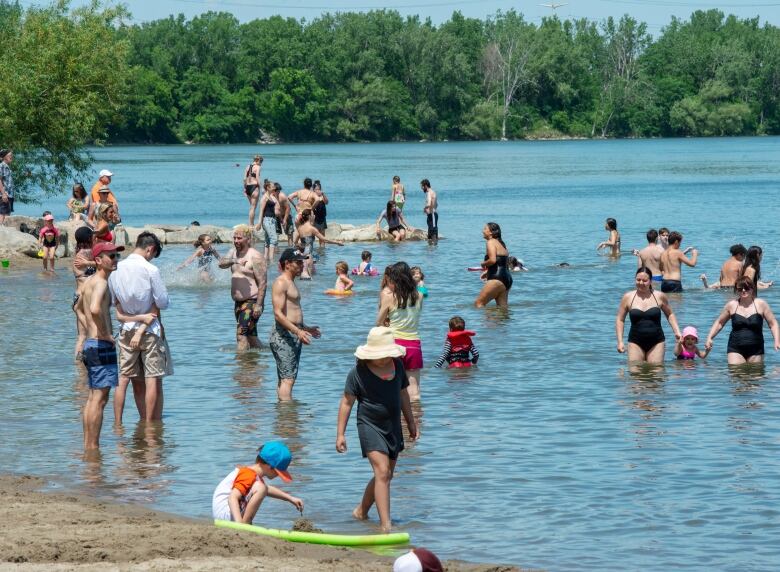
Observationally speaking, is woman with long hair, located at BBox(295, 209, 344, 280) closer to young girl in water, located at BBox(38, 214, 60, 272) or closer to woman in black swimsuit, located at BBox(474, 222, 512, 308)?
young girl in water, located at BBox(38, 214, 60, 272)

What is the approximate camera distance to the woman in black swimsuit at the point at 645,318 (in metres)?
13.7

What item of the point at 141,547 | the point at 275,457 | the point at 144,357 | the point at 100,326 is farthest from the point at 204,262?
the point at 141,547

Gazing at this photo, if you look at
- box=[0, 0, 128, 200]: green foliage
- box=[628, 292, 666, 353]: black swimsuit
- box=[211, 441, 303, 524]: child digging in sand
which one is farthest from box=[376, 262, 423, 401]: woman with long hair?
box=[0, 0, 128, 200]: green foliage

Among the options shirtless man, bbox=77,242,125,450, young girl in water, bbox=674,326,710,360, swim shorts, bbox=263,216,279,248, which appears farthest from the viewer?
swim shorts, bbox=263,216,279,248

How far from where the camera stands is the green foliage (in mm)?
32938

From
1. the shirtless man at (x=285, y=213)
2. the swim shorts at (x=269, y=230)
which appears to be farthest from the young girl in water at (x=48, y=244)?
the shirtless man at (x=285, y=213)

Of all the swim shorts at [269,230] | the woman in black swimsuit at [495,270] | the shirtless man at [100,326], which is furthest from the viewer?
the swim shorts at [269,230]

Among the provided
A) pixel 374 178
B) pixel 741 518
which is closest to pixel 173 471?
pixel 741 518

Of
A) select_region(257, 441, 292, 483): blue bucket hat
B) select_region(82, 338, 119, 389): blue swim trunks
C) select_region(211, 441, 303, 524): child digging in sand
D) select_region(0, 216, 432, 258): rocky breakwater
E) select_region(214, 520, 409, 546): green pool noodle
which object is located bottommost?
select_region(0, 216, 432, 258): rocky breakwater

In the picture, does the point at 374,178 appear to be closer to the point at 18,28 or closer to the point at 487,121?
the point at 18,28

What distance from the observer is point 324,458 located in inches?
420

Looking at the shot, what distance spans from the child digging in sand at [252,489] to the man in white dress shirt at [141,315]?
2.53m

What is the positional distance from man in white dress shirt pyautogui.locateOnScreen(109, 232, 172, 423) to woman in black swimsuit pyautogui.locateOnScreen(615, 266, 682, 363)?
515 centimetres

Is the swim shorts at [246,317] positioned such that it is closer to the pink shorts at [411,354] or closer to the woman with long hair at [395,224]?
the pink shorts at [411,354]
